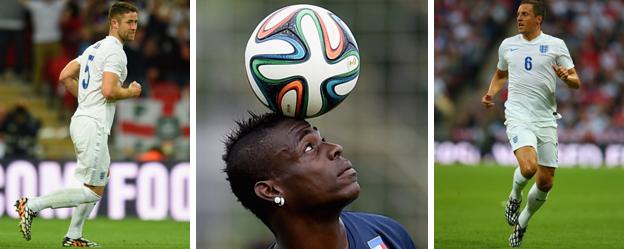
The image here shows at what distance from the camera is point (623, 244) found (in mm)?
8305

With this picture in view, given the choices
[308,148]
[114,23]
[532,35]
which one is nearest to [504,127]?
[532,35]

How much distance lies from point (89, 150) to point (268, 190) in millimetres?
3088

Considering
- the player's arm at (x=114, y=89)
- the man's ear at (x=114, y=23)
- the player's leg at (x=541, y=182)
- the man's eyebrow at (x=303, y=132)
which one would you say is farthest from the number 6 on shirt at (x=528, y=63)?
the man's eyebrow at (x=303, y=132)

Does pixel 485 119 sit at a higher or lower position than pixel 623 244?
higher

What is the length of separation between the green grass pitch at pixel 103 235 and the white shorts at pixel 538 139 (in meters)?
2.47

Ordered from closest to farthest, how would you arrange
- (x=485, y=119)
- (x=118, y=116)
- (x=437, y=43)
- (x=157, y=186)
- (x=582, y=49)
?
1. (x=118, y=116)
2. (x=157, y=186)
3. (x=485, y=119)
4. (x=437, y=43)
5. (x=582, y=49)

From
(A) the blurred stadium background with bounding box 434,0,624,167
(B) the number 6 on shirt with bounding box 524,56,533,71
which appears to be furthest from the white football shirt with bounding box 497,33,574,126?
(A) the blurred stadium background with bounding box 434,0,624,167

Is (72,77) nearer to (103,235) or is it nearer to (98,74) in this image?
(98,74)

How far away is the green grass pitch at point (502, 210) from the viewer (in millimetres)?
8070

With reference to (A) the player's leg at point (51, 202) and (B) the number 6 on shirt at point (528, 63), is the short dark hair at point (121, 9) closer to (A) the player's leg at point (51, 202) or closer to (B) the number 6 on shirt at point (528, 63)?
(A) the player's leg at point (51, 202)

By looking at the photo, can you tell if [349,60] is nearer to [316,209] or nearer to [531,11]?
[316,209]

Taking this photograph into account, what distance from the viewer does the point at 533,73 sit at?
732 cm

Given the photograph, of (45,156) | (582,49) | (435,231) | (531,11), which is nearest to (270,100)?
(531,11)

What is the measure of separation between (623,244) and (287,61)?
452 cm
